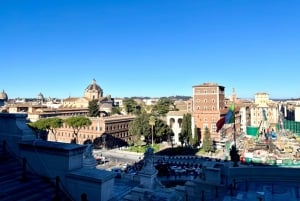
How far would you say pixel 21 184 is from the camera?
6.29 metres

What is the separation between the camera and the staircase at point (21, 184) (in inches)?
229

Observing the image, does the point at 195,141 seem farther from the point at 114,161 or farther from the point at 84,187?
the point at 84,187

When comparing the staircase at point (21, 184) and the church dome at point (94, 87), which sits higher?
the church dome at point (94, 87)

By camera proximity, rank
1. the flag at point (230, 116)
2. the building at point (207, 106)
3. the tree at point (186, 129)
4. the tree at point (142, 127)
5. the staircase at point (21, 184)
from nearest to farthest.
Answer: the staircase at point (21, 184), the flag at point (230, 116), the tree at point (142, 127), the tree at point (186, 129), the building at point (207, 106)

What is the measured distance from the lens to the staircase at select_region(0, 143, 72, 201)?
5809 mm

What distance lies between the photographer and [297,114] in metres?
119

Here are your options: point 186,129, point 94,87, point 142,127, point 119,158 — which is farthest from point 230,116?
point 94,87

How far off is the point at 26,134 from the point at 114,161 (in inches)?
1624

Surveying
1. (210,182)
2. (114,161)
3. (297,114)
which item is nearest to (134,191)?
(210,182)

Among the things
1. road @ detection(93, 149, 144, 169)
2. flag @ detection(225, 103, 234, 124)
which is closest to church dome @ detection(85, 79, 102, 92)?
road @ detection(93, 149, 144, 169)

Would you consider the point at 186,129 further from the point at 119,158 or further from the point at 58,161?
the point at 58,161

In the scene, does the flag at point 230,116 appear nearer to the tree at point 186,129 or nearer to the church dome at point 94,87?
the tree at point 186,129

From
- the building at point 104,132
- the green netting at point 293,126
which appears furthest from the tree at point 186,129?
the green netting at point 293,126

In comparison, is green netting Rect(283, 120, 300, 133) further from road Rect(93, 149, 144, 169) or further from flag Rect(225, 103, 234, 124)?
flag Rect(225, 103, 234, 124)
